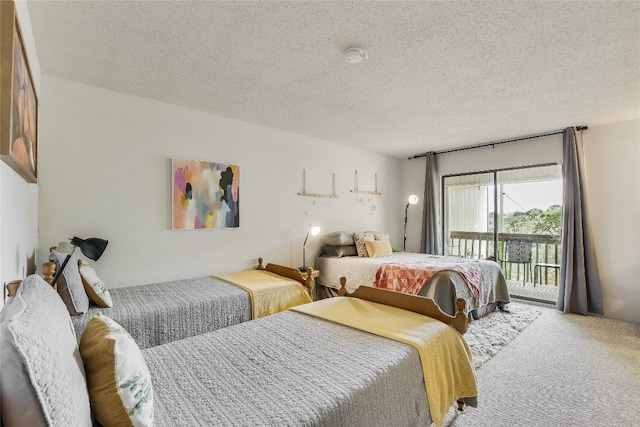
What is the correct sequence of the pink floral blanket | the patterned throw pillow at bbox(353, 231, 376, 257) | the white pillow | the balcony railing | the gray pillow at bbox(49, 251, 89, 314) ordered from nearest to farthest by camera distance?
the white pillow, the gray pillow at bbox(49, 251, 89, 314), the pink floral blanket, the patterned throw pillow at bbox(353, 231, 376, 257), the balcony railing

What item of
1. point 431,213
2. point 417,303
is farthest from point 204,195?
point 431,213

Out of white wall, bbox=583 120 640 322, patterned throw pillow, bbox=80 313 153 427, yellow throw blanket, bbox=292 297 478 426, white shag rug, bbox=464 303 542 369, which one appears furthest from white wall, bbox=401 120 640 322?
patterned throw pillow, bbox=80 313 153 427

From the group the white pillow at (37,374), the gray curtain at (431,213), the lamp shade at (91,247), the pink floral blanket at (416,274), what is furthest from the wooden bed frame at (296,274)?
the gray curtain at (431,213)

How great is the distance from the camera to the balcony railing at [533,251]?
4.61 m

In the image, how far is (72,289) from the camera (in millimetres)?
→ 1897

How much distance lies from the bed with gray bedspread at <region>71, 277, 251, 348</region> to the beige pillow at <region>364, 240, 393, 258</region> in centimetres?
214

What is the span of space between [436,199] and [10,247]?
Result: 17.0 ft

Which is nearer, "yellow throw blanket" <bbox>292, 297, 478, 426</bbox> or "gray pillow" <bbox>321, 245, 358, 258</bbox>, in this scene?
"yellow throw blanket" <bbox>292, 297, 478, 426</bbox>

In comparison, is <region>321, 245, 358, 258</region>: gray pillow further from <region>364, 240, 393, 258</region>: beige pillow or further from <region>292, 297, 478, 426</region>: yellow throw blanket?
<region>292, 297, 478, 426</region>: yellow throw blanket

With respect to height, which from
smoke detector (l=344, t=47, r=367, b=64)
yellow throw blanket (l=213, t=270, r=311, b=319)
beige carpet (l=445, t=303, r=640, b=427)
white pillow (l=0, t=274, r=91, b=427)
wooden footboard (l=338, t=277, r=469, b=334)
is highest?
smoke detector (l=344, t=47, r=367, b=64)

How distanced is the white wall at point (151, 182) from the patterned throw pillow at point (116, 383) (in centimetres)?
201

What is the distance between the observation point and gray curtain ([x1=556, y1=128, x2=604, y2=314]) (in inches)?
148

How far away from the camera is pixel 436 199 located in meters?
5.27

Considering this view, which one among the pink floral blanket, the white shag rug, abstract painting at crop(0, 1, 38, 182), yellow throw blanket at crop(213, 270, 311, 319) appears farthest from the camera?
the pink floral blanket
